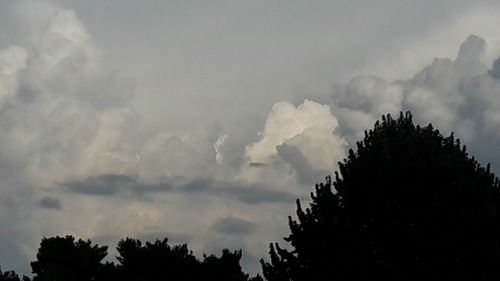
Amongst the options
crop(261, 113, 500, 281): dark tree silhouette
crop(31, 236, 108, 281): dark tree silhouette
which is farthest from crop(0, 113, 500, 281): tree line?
crop(31, 236, 108, 281): dark tree silhouette

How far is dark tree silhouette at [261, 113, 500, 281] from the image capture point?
40.3 metres

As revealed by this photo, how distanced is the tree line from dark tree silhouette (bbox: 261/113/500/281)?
0.05 m

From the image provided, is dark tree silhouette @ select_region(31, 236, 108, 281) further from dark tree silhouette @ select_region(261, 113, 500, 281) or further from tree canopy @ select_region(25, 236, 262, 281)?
dark tree silhouette @ select_region(261, 113, 500, 281)

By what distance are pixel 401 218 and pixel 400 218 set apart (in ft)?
0.16

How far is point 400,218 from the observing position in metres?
41.3

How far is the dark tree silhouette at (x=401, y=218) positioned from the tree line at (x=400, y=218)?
0.05 meters

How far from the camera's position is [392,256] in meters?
40.8

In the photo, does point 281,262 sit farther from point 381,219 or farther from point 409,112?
point 409,112

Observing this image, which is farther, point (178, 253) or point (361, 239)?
point (178, 253)

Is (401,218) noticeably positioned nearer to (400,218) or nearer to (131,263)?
(400,218)

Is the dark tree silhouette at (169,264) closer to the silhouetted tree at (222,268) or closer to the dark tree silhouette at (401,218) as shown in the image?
the silhouetted tree at (222,268)

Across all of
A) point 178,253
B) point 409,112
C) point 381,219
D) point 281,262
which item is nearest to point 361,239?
point 381,219

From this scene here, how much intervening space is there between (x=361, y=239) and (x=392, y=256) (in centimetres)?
192

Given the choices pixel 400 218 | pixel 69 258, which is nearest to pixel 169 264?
pixel 69 258
